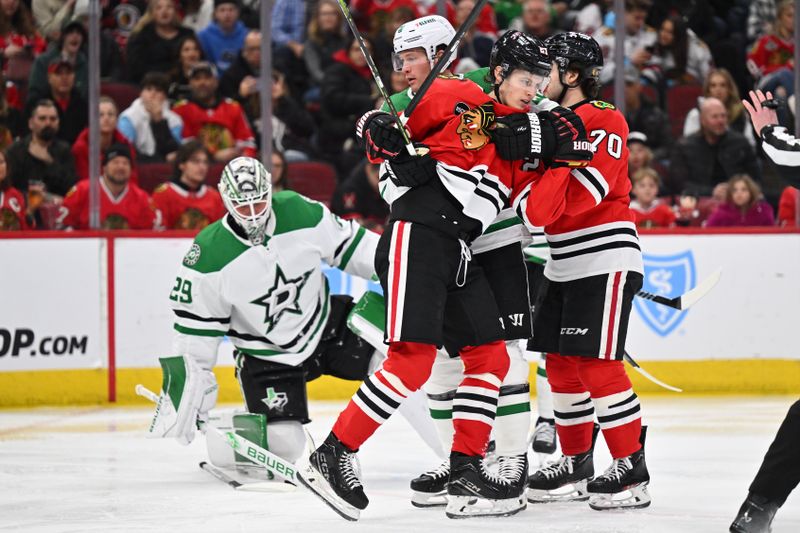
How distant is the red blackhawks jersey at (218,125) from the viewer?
6.53 m

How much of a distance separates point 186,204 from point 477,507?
3.28 m

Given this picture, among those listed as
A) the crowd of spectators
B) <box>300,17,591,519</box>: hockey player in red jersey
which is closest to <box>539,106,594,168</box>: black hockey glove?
<box>300,17,591,519</box>: hockey player in red jersey

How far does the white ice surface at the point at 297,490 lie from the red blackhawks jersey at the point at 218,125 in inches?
55.7

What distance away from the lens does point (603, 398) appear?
3549 mm

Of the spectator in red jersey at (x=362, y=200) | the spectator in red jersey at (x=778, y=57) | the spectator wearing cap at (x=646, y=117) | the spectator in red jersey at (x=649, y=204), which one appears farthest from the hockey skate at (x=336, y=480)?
the spectator in red jersey at (x=778, y=57)

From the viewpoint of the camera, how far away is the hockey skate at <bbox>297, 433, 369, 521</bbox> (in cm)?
331

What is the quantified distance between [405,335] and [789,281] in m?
3.75

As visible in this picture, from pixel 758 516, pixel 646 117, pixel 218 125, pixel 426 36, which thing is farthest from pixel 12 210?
pixel 758 516

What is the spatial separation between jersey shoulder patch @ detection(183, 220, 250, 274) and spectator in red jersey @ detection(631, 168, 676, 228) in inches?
112

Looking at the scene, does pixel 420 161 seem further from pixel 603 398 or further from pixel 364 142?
pixel 603 398

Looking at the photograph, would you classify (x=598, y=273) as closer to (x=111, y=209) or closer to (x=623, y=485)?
(x=623, y=485)

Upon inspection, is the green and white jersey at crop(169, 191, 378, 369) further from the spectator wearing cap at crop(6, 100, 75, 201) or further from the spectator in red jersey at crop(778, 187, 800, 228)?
the spectator in red jersey at crop(778, 187, 800, 228)

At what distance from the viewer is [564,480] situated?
3805mm

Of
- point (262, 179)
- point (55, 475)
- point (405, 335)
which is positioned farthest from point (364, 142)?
point (55, 475)
